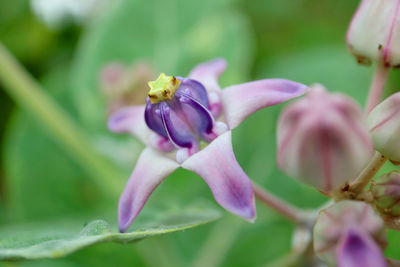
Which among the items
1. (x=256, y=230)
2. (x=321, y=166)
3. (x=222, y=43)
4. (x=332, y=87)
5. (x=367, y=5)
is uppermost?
(x=367, y=5)

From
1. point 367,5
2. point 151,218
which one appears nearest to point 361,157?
point 367,5

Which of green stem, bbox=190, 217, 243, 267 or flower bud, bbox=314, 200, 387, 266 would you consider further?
green stem, bbox=190, 217, 243, 267

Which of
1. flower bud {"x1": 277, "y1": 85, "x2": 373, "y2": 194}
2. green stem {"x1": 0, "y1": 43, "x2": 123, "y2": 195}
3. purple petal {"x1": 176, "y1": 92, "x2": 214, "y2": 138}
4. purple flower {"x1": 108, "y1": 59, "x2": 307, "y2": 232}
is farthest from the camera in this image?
green stem {"x1": 0, "y1": 43, "x2": 123, "y2": 195}

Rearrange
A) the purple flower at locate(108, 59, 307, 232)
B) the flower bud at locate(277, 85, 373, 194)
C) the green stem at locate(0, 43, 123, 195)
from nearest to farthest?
the flower bud at locate(277, 85, 373, 194) → the purple flower at locate(108, 59, 307, 232) → the green stem at locate(0, 43, 123, 195)

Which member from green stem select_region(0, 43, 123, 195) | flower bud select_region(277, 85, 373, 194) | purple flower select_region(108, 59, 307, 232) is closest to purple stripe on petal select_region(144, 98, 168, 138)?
purple flower select_region(108, 59, 307, 232)

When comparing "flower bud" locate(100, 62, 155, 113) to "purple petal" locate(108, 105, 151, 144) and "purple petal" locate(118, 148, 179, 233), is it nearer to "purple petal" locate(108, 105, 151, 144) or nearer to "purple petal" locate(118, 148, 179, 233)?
"purple petal" locate(108, 105, 151, 144)

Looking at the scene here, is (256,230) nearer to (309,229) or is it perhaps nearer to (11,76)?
(309,229)
